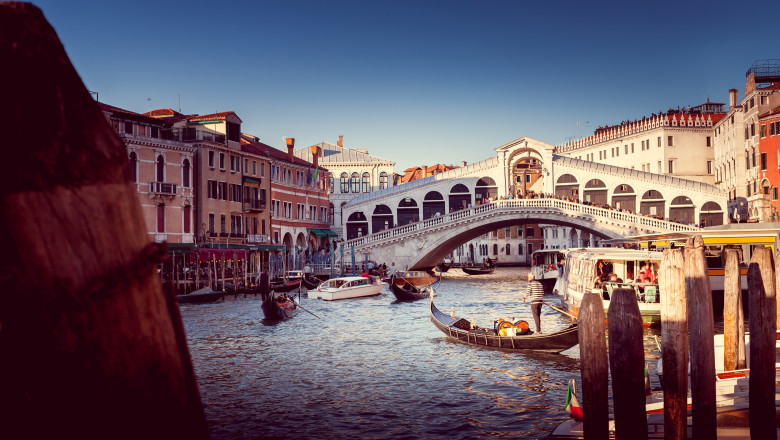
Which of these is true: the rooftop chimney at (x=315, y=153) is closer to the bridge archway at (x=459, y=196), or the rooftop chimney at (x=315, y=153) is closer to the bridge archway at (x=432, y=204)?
the bridge archway at (x=432, y=204)

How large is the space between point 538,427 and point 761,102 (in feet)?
83.8

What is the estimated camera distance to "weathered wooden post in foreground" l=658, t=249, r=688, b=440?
394cm

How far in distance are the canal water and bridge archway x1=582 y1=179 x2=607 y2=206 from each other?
22.4 meters

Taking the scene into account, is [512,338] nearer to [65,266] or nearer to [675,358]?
[675,358]

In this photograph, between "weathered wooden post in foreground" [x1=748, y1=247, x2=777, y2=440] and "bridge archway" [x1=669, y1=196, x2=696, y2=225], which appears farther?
"bridge archway" [x1=669, y1=196, x2=696, y2=225]

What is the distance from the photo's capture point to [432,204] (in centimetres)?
3816

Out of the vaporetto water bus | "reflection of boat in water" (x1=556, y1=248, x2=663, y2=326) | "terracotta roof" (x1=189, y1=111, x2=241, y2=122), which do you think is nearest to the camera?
"reflection of boat in water" (x1=556, y1=248, x2=663, y2=326)

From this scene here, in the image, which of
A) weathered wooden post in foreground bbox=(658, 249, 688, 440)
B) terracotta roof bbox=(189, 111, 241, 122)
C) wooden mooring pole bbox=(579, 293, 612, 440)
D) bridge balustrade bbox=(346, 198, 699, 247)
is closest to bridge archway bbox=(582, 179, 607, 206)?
bridge balustrade bbox=(346, 198, 699, 247)

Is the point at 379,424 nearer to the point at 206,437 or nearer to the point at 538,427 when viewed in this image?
the point at 538,427

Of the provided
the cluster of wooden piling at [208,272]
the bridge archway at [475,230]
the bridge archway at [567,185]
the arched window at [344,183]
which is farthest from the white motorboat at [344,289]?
the arched window at [344,183]

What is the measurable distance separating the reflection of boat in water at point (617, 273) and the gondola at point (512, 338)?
9.41 ft

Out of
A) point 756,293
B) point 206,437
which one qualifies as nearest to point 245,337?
point 756,293

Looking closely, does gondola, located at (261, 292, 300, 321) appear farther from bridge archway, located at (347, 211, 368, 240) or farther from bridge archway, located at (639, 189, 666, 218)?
bridge archway, located at (639, 189, 666, 218)

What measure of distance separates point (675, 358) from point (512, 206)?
27411 millimetres
